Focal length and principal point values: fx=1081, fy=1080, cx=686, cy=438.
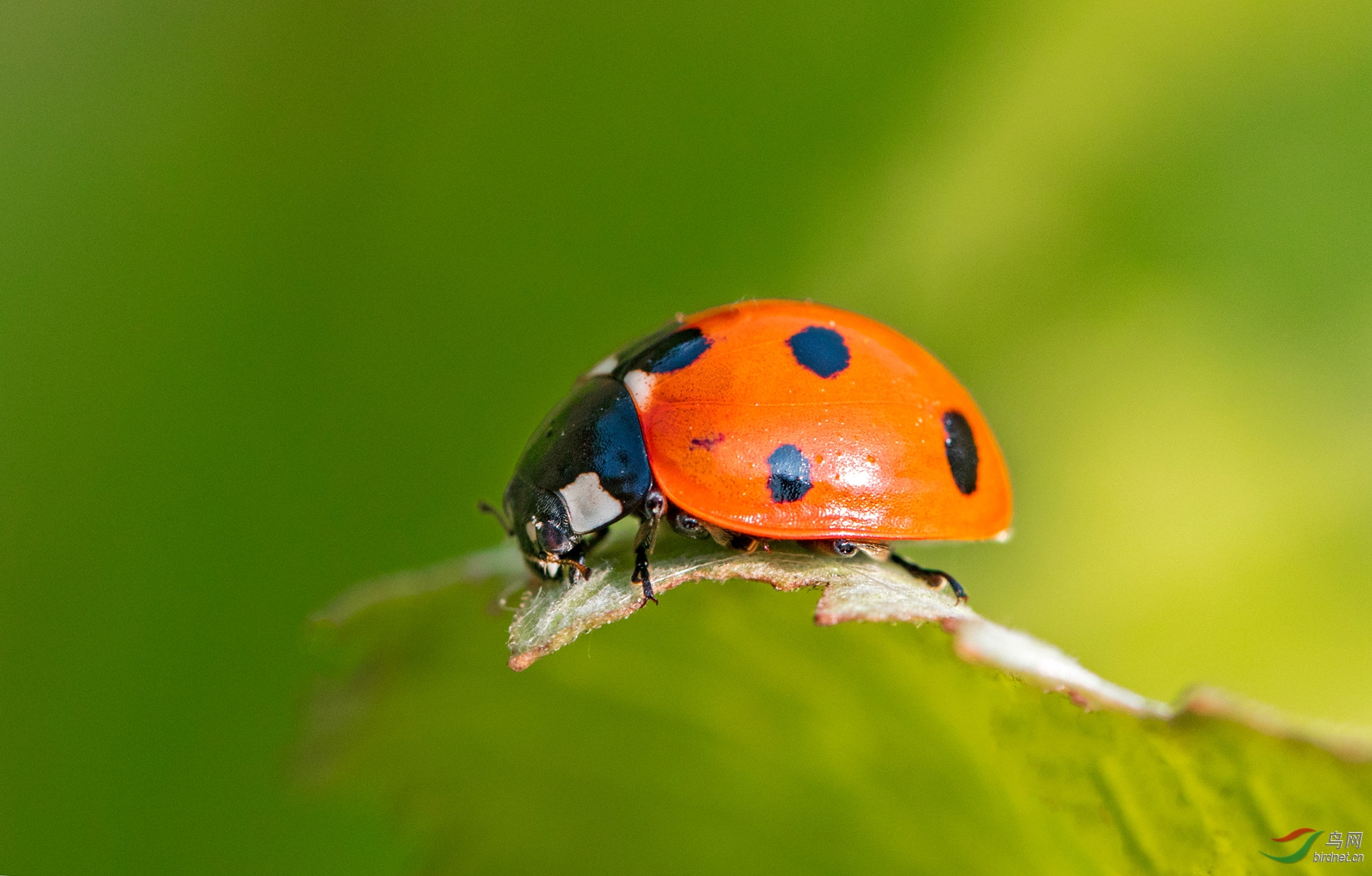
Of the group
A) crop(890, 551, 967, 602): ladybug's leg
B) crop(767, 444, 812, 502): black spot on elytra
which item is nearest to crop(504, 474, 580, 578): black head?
crop(767, 444, 812, 502): black spot on elytra

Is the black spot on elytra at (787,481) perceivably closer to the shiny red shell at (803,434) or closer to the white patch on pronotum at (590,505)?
the shiny red shell at (803,434)

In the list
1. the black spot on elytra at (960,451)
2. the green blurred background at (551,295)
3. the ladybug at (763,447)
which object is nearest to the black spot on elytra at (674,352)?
the ladybug at (763,447)

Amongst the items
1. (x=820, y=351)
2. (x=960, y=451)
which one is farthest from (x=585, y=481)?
(x=960, y=451)

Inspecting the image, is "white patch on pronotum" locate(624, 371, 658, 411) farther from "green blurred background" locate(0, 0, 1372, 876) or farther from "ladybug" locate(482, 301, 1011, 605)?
"green blurred background" locate(0, 0, 1372, 876)

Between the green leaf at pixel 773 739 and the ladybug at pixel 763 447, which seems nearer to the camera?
the green leaf at pixel 773 739

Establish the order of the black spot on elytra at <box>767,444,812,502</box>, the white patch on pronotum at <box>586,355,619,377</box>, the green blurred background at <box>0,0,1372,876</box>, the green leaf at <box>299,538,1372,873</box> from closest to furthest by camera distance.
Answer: the green leaf at <box>299,538,1372,873</box> → the black spot on elytra at <box>767,444,812,502</box> → the white patch on pronotum at <box>586,355,619,377</box> → the green blurred background at <box>0,0,1372,876</box>

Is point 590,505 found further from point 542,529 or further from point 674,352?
point 674,352

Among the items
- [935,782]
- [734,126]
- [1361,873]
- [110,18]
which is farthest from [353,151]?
[1361,873]

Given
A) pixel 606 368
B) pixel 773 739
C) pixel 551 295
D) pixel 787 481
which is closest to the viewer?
pixel 773 739
